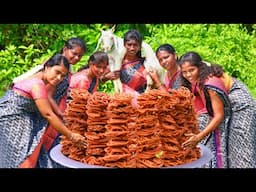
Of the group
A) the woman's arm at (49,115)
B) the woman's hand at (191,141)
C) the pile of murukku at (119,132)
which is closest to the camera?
the pile of murukku at (119,132)

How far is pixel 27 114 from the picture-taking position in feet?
12.3

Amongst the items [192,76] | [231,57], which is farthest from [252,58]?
[192,76]

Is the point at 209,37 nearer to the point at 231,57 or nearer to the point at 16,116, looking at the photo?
the point at 231,57

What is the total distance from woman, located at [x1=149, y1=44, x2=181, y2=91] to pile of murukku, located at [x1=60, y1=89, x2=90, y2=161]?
460mm

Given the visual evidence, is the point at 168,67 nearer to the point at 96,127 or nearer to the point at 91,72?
the point at 91,72

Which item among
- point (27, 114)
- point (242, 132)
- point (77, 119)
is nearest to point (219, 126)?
point (242, 132)

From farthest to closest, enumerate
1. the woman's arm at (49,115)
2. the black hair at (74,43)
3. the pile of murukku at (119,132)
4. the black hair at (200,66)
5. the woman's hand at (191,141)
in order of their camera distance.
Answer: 1. the black hair at (74,43)
2. the black hair at (200,66)
3. the woman's arm at (49,115)
4. the woman's hand at (191,141)
5. the pile of murukku at (119,132)

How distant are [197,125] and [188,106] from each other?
0.24 m

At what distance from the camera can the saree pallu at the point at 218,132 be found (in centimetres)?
373

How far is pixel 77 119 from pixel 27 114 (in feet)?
1.30

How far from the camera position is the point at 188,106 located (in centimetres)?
341

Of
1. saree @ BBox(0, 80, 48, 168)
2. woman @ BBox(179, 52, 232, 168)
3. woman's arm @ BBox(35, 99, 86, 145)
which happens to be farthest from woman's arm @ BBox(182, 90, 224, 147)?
saree @ BBox(0, 80, 48, 168)

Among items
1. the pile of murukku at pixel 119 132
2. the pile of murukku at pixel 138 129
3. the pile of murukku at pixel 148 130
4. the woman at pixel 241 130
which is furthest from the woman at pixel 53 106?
the woman at pixel 241 130

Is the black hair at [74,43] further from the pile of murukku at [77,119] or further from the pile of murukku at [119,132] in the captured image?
the pile of murukku at [119,132]
